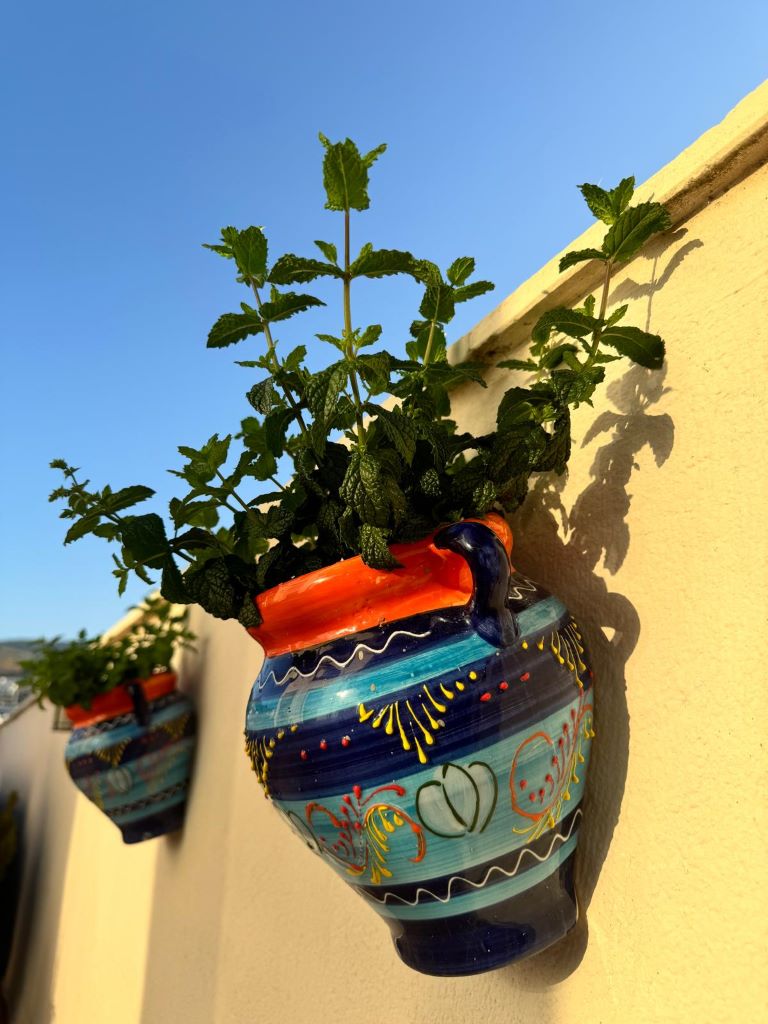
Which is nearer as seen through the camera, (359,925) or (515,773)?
(515,773)

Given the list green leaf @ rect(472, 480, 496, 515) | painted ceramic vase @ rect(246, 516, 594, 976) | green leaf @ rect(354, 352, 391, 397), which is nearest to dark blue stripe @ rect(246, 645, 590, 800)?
painted ceramic vase @ rect(246, 516, 594, 976)

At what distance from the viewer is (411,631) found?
0.60m

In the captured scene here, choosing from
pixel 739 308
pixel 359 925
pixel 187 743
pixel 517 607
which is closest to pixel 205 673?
pixel 187 743

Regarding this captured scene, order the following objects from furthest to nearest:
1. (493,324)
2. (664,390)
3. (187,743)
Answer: (187,743)
(493,324)
(664,390)

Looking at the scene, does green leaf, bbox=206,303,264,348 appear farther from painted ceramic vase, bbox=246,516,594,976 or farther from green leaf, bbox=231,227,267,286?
painted ceramic vase, bbox=246,516,594,976

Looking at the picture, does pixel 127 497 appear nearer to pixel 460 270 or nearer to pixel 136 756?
pixel 460 270

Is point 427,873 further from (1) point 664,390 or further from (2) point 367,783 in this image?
(1) point 664,390

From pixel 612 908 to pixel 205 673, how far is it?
1327 mm

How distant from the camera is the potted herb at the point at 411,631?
1.87ft

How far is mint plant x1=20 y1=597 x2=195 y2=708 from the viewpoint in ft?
5.82

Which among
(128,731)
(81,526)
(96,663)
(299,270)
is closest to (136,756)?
(128,731)

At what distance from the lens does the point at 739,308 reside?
620 mm

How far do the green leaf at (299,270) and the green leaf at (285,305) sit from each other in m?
0.03

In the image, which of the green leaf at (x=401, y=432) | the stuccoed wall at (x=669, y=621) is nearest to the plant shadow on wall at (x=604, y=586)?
the stuccoed wall at (x=669, y=621)
